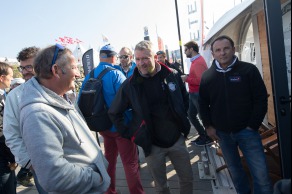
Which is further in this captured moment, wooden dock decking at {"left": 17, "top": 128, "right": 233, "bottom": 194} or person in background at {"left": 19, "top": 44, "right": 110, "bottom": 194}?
wooden dock decking at {"left": 17, "top": 128, "right": 233, "bottom": 194}

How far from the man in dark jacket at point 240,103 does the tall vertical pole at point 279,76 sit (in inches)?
31.0

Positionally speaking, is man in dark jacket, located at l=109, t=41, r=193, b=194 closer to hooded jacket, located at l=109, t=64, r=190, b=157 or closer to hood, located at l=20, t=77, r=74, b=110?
hooded jacket, located at l=109, t=64, r=190, b=157

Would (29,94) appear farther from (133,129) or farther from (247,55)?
(247,55)

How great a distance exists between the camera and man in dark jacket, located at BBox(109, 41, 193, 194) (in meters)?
2.43

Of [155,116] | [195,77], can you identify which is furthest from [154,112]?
[195,77]

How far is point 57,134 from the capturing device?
4.56 ft

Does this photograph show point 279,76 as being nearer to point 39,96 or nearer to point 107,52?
point 39,96

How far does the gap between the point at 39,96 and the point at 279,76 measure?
1538 millimetres

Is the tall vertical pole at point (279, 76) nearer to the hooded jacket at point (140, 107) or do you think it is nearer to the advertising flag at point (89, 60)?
the hooded jacket at point (140, 107)

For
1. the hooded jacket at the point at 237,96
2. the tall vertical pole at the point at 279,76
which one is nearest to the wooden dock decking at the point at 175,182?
the hooded jacket at the point at 237,96

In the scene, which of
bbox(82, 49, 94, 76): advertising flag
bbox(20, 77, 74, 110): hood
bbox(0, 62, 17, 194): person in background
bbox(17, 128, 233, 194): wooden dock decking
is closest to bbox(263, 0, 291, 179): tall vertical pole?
bbox(20, 77, 74, 110): hood

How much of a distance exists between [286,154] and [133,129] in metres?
1.43

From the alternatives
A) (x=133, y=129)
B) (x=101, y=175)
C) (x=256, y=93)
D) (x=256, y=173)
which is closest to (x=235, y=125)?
(x=256, y=93)

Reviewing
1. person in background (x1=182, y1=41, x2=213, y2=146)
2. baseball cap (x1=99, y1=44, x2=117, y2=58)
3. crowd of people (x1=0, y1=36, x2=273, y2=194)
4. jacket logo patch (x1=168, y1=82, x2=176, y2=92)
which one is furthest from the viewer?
person in background (x1=182, y1=41, x2=213, y2=146)
